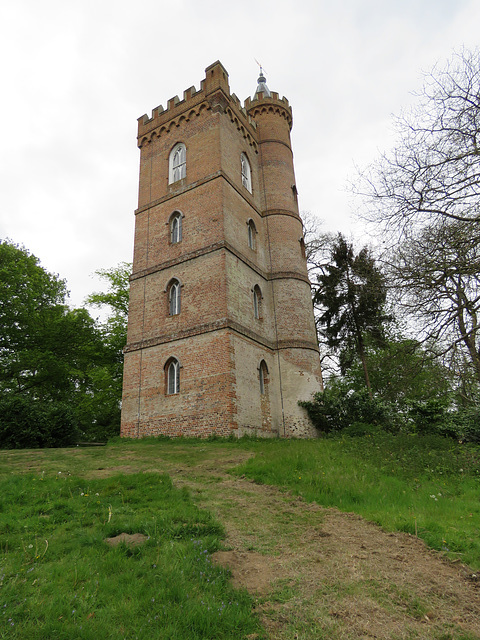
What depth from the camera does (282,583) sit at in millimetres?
3820

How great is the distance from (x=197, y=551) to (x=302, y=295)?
16352 millimetres

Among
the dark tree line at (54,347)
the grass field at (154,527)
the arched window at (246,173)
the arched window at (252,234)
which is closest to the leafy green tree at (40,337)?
the dark tree line at (54,347)

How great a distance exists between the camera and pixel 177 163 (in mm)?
20078

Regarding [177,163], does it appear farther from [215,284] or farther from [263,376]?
[263,376]

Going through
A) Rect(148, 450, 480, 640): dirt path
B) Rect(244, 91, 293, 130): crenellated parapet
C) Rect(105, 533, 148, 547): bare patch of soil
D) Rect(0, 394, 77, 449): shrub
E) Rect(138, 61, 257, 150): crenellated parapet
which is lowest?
Rect(148, 450, 480, 640): dirt path

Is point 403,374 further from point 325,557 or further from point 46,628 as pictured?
point 46,628

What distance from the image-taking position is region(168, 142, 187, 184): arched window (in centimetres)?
1967

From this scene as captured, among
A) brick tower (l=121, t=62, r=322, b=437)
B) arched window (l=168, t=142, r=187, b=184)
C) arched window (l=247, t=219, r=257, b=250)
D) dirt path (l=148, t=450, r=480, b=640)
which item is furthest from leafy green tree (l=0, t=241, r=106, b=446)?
dirt path (l=148, t=450, r=480, b=640)

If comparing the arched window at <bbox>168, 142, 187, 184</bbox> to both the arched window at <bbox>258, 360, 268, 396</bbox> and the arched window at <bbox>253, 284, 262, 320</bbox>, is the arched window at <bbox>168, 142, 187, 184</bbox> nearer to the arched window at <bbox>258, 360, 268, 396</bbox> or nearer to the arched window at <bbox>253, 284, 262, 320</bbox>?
the arched window at <bbox>253, 284, 262, 320</bbox>

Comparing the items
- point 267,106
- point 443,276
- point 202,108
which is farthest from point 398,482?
point 267,106

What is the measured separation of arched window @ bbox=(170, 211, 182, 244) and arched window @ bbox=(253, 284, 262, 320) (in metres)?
4.12

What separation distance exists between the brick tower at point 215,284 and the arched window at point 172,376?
42 millimetres

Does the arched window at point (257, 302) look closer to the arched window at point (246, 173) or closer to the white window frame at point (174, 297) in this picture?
the white window frame at point (174, 297)

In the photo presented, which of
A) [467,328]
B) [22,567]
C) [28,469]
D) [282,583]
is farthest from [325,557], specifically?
[28,469]
